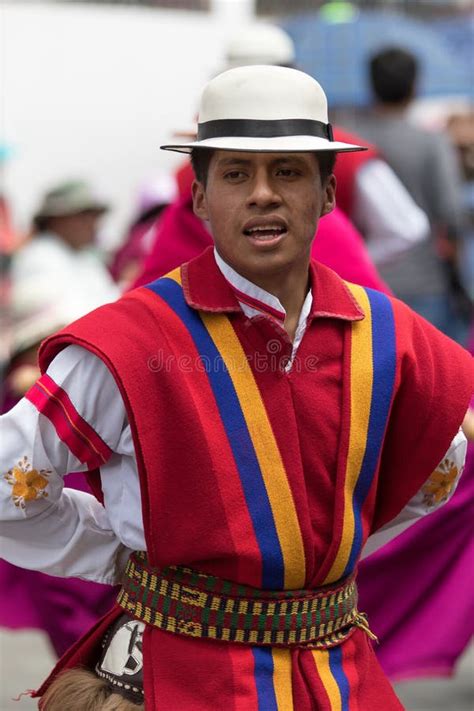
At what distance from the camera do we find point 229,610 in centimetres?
270

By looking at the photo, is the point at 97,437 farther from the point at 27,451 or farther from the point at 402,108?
the point at 402,108

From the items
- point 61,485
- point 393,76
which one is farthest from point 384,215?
point 61,485

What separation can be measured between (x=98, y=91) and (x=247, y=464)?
1031 centimetres

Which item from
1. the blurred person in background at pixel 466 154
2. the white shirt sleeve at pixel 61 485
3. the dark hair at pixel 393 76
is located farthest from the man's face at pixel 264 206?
the blurred person in background at pixel 466 154

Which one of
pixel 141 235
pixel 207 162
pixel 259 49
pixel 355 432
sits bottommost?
pixel 141 235

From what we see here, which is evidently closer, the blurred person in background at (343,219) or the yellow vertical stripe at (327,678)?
the yellow vertical stripe at (327,678)

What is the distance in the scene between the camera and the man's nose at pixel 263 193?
104 inches

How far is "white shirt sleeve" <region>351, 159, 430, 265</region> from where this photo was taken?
527 centimetres

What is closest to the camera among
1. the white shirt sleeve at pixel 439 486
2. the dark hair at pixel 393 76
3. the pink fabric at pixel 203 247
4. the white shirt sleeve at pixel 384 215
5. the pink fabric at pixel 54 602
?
the white shirt sleeve at pixel 439 486

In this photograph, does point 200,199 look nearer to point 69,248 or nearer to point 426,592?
point 426,592

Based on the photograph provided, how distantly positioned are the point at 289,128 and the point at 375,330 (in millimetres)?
419

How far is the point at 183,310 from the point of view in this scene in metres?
2.76

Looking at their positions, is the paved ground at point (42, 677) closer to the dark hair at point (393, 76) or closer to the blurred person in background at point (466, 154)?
the dark hair at point (393, 76)

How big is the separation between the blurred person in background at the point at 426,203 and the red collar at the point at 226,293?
2.93m
